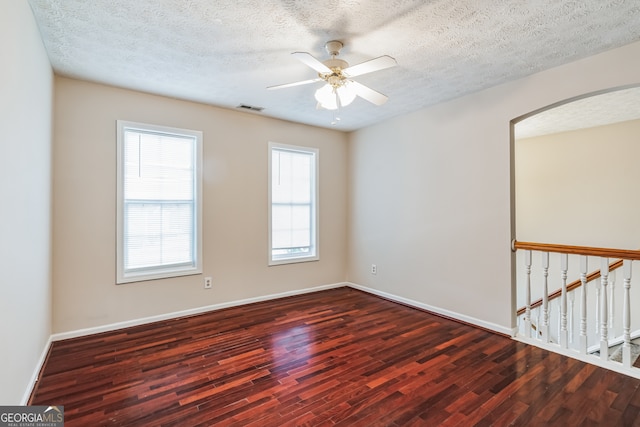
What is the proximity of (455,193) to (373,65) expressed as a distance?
2.01 meters

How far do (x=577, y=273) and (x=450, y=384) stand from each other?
352 centimetres

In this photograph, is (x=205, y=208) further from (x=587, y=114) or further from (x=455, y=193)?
(x=587, y=114)

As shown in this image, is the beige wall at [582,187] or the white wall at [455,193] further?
the beige wall at [582,187]

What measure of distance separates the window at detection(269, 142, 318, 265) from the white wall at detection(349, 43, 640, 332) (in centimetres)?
79

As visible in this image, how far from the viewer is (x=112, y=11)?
1.97m

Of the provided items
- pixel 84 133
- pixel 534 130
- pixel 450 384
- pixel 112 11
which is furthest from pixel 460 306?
pixel 84 133

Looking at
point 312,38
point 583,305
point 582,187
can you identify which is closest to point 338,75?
point 312,38

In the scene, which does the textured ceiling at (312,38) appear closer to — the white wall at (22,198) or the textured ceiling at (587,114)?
the white wall at (22,198)

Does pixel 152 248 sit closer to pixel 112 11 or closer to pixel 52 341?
pixel 52 341

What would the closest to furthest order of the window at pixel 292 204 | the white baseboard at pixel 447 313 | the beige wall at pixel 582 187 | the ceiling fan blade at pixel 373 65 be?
the ceiling fan blade at pixel 373 65, the white baseboard at pixel 447 313, the beige wall at pixel 582 187, the window at pixel 292 204

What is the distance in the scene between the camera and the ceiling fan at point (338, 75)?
2.10m

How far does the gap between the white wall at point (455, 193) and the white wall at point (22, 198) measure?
370 centimetres

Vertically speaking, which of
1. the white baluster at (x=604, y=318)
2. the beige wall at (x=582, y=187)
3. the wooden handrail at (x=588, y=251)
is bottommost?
the white baluster at (x=604, y=318)

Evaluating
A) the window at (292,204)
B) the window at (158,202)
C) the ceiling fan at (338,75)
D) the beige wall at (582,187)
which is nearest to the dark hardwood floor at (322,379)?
the window at (158,202)
